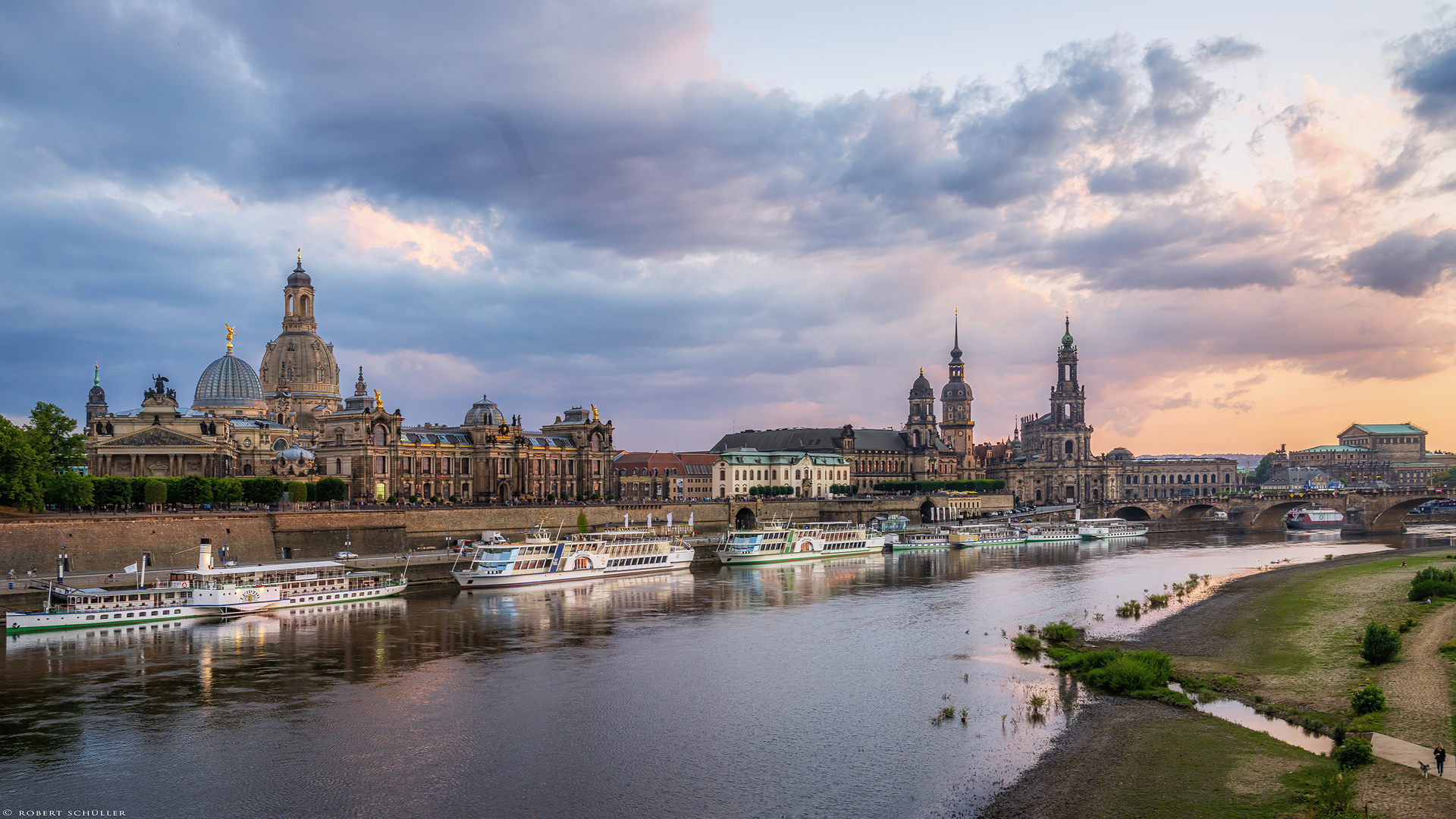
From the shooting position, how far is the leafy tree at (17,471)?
215 feet

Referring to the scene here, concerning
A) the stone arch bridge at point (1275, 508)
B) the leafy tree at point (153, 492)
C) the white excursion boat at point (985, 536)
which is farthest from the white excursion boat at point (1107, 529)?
the leafy tree at point (153, 492)

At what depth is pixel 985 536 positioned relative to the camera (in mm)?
128250

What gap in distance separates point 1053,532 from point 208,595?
105320 millimetres

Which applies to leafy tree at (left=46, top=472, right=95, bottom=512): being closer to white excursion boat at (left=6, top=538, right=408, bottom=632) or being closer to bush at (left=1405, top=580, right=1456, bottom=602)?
white excursion boat at (left=6, top=538, right=408, bottom=632)

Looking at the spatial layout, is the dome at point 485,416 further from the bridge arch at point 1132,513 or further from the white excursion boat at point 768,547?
the bridge arch at point 1132,513

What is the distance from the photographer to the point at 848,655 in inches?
1852

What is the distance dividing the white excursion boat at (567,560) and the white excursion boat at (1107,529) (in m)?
64.5

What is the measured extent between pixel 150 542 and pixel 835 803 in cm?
5979

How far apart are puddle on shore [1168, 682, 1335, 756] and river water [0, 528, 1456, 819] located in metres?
4.80

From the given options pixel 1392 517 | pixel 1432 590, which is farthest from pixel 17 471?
pixel 1392 517

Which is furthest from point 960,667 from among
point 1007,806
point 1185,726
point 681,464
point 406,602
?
point 681,464

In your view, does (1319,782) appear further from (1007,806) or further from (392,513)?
(392,513)

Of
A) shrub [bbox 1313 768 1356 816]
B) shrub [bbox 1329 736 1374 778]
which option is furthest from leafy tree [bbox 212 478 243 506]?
shrub [bbox 1313 768 1356 816]

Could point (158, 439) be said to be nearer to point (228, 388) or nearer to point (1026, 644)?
point (228, 388)
